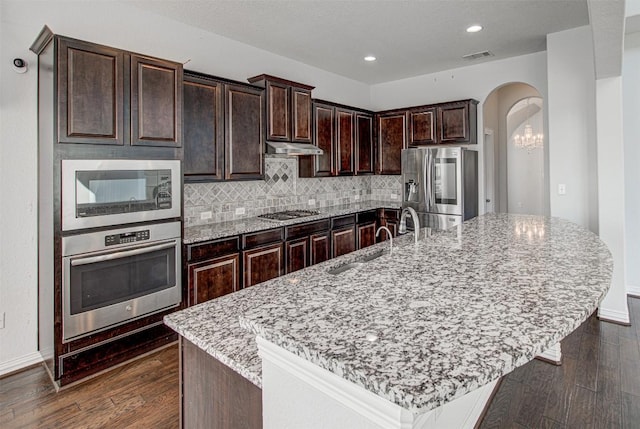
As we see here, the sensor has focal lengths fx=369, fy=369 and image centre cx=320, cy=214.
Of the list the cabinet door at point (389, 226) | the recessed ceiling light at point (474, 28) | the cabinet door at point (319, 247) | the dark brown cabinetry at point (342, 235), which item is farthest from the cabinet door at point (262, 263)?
the recessed ceiling light at point (474, 28)

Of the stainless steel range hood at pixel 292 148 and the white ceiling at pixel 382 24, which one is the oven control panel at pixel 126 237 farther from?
the white ceiling at pixel 382 24

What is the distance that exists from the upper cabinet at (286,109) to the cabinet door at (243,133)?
15 cm

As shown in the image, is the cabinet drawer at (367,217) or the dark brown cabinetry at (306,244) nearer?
the dark brown cabinetry at (306,244)

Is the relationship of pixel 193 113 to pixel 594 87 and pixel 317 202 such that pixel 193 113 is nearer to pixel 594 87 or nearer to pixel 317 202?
pixel 317 202

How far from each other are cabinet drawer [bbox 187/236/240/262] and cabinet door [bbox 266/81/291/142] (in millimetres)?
1286

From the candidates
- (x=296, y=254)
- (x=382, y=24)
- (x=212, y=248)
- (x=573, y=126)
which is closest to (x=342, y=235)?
(x=296, y=254)

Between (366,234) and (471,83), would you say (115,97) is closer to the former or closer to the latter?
(366,234)

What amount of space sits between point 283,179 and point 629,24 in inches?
160

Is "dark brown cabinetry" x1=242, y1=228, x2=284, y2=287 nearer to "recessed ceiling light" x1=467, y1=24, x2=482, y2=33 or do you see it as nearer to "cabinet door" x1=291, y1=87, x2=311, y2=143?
"cabinet door" x1=291, y1=87, x2=311, y2=143

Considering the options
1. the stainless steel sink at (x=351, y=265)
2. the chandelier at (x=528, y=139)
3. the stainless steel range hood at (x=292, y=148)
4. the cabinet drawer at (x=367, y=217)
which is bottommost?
the stainless steel sink at (x=351, y=265)

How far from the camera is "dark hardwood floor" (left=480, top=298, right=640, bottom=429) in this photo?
7.14 ft

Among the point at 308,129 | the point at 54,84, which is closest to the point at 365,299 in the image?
the point at 54,84

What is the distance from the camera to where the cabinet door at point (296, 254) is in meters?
3.97

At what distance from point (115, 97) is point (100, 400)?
6.82 ft
